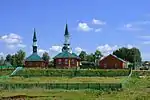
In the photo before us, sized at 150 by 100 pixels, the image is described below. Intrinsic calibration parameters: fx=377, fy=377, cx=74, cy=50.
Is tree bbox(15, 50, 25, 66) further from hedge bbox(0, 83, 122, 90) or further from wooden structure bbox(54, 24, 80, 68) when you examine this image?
hedge bbox(0, 83, 122, 90)

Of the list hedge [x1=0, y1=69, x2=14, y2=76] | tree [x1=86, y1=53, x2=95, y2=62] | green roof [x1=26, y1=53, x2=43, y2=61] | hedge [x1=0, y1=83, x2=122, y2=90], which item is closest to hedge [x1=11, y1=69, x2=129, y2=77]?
hedge [x1=0, y1=69, x2=14, y2=76]

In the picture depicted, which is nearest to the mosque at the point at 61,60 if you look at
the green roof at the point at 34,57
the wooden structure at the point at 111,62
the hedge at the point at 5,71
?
the green roof at the point at 34,57

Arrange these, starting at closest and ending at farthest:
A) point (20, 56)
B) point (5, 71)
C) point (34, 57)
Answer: point (5, 71) → point (34, 57) → point (20, 56)

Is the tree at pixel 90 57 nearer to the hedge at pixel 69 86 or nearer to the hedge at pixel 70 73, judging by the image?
the hedge at pixel 70 73

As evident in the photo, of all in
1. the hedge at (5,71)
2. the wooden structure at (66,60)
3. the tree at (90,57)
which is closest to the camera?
the hedge at (5,71)

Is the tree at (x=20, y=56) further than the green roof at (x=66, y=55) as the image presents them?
Yes

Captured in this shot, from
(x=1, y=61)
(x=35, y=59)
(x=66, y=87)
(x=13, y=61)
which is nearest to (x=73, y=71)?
(x=35, y=59)

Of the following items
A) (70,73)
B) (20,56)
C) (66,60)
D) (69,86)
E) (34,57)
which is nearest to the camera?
(69,86)

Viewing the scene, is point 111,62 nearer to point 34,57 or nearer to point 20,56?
point 34,57

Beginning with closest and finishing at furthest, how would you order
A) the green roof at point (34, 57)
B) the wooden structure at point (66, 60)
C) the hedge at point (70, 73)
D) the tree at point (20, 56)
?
the hedge at point (70, 73), the wooden structure at point (66, 60), the green roof at point (34, 57), the tree at point (20, 56)

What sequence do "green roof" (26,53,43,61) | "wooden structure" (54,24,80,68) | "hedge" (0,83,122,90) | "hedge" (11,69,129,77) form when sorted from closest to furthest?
"hedge" (0,83,122,90) → "hedge" (11,69,129,77) → "wooden structure" (54,24,80,68) → "green roof" (26,53,43,61)

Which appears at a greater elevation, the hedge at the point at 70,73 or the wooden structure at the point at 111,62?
the wooden structure at the point at 111,62

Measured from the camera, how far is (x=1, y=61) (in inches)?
5330

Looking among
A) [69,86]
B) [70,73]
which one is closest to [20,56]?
[70,73]
